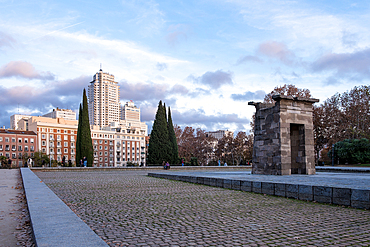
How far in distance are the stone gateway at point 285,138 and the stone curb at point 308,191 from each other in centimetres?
510

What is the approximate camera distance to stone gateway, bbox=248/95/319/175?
15.3 m

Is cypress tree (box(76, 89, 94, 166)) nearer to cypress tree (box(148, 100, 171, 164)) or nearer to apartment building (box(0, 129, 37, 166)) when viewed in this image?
cypress tree (box(148, 100, 171, 164))

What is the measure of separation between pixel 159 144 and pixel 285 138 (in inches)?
1225

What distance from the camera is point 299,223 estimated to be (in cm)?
526

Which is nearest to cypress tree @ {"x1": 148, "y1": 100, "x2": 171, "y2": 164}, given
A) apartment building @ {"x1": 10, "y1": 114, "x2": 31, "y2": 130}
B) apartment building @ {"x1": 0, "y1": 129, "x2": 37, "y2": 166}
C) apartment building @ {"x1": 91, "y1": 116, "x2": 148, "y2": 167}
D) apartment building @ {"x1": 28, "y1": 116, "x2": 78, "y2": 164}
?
apartment building @ {"x1": 0, "y1": 129, "x2": 37, "y2": 166}

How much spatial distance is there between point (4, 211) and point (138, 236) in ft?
11.7

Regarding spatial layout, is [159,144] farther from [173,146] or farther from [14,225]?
[14,225]

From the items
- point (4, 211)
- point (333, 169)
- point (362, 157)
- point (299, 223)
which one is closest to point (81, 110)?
point (333, 169)

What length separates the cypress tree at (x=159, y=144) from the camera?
45000 millimetres

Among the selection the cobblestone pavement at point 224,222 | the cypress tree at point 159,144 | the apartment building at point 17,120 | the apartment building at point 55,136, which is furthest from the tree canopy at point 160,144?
the apartment building at point 17,120

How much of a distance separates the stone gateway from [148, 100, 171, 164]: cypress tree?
28.8 metres

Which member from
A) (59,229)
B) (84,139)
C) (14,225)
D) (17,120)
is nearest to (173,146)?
(84,139)

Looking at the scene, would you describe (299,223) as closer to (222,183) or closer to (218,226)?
(218,226)

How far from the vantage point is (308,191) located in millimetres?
7895
